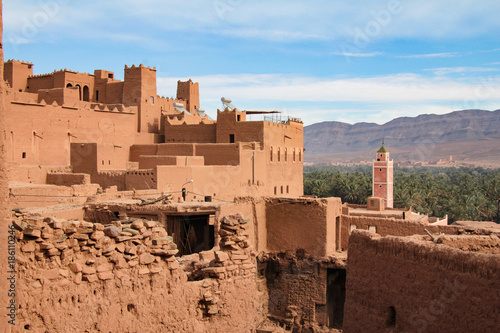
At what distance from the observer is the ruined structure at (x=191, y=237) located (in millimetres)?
6113

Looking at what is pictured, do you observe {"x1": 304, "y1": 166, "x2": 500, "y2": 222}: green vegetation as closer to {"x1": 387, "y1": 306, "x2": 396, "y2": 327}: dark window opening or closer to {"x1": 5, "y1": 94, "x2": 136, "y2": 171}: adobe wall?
{"x1": 5, "y1": 94, "x2": 136, "y2": 171}: adobe wall

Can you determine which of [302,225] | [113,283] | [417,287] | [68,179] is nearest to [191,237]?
[302,225]

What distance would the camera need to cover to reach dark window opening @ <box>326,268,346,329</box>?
16391 mm

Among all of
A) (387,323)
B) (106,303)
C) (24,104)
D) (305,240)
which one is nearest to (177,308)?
(106,303)

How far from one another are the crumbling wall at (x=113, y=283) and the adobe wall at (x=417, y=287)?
2525mm

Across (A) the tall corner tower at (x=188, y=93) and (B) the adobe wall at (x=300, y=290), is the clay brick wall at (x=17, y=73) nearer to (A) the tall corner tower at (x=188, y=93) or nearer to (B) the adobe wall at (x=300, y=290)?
(A) the tall corner tower at (x=188, y=93)

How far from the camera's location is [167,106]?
3397 centimetres

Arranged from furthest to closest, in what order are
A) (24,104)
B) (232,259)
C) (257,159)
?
(257,159)
(24,104)
(232,259)

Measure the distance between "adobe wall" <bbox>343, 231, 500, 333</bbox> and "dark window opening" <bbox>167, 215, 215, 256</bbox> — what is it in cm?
687

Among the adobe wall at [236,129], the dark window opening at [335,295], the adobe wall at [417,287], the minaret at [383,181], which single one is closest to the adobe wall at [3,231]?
the adobe wall at [417,287]

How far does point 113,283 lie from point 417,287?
4.24m

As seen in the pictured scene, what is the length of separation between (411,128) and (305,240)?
18637cm

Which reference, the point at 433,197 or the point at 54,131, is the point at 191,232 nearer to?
the point at 54,131

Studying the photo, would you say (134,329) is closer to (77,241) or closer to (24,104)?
(77,241)
